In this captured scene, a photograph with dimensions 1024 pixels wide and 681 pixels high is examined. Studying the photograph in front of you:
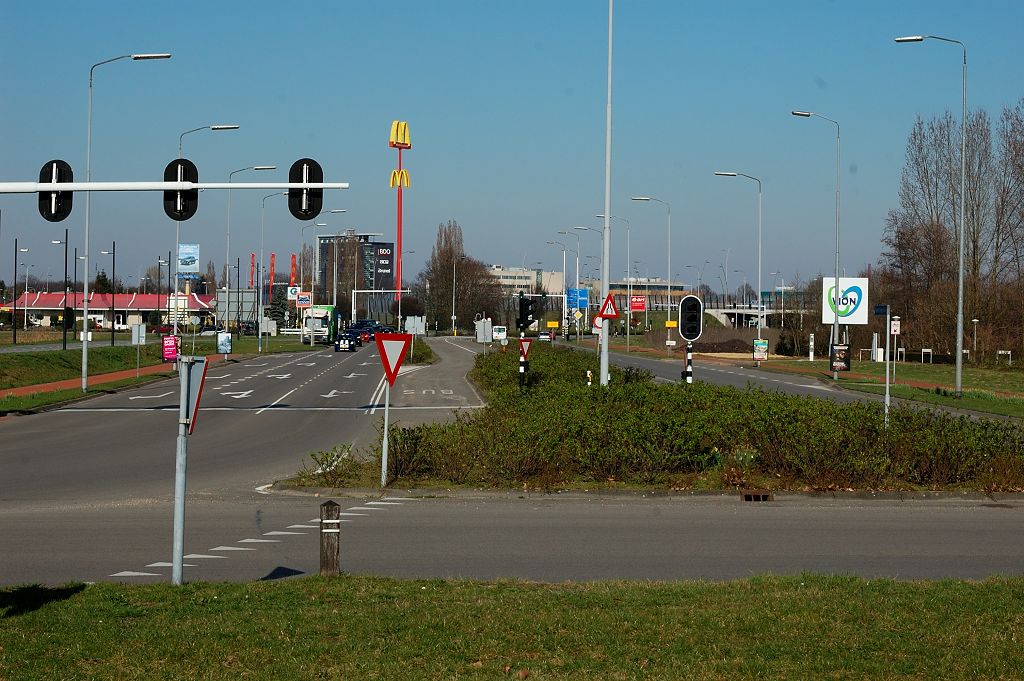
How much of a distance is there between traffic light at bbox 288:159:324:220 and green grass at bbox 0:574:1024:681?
31.1 ft

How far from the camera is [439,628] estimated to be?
322 inches

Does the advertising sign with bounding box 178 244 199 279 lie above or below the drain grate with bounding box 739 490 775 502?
above

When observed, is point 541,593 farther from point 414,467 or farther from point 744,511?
point 414,467

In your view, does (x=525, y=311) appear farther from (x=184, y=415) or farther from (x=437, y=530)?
(x=184, y=415)

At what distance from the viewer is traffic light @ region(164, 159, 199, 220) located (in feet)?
59.2

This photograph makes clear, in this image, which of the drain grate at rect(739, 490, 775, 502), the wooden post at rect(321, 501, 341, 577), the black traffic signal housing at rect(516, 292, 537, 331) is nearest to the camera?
the wooden post at rect(321, 501, 341, 577)

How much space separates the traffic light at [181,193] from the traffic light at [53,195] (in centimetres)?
150

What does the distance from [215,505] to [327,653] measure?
1005cm

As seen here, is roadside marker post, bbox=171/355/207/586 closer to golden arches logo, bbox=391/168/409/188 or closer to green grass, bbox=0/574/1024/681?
green grass, bbox=0/574/1024/681

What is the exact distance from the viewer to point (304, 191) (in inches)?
725

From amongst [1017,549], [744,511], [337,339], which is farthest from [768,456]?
[337,339]

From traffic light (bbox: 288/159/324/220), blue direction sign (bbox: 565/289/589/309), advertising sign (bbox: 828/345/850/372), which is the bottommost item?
advertising sign (bbox: 828/345/850/372)

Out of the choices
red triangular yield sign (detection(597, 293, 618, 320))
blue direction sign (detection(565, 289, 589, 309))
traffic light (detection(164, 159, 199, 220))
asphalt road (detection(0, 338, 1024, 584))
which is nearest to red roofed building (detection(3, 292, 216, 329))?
blue direction sign (detection(565, 289, 589, 309))

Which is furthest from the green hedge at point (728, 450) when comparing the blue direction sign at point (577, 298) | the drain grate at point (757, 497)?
the blue direction sign at point (577, 298)
